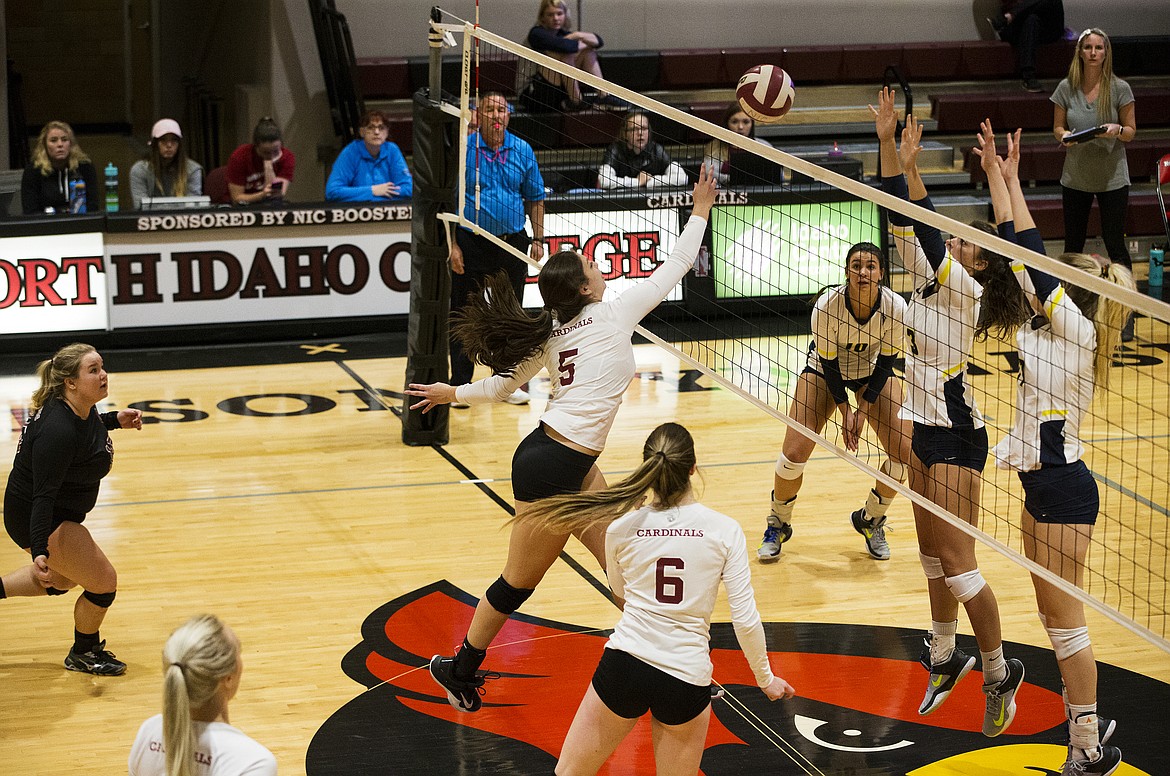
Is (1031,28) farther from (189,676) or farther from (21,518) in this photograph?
(189,676)

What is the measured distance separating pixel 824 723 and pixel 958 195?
11136 mm

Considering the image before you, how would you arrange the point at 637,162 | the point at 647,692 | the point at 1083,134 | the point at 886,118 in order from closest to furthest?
1. the point at 647,692
2. the point at 886,118
3. the point at 1083,134
4. the point at 637,162

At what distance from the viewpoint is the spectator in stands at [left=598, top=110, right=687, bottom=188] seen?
40.2 ft

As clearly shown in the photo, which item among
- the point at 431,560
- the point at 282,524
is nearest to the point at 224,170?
the point at 282,524

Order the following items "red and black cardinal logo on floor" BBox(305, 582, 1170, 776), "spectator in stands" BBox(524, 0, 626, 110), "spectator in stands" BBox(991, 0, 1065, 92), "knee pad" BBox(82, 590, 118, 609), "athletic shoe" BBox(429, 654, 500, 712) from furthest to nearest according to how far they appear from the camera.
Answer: "spectator in stands" BBox(991, 0, 1065, 92), "spectator in stands" BBox(524, 0, 626, 110), "knee pad" BBox(82, 590, 118, 609), "athletic shoe" BBox(429, 654, 500, 712), "red and black cardinal logo on floor" BBox(305, 582, 1170, 776)

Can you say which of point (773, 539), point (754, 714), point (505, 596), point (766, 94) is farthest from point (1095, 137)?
point (505, 596)

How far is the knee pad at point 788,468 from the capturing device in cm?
716

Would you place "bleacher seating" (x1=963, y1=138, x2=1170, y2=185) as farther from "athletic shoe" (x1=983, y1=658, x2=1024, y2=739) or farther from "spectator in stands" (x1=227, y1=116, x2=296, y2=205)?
"athletic shoe" (x1=983, y1=658, x2=1024, y2=739)

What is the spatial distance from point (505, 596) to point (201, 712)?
7.06 feet

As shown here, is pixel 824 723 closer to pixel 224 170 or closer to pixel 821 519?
pixel 821 519

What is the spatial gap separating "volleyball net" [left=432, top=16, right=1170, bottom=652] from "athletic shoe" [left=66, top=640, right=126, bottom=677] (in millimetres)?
3263

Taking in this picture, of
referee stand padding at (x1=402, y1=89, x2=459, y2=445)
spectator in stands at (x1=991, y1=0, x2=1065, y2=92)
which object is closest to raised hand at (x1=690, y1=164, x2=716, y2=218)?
referee stand padding at (x1=402, y1=89, x2=459, y2=445)

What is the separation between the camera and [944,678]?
5.49m

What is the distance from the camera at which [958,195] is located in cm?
1551
